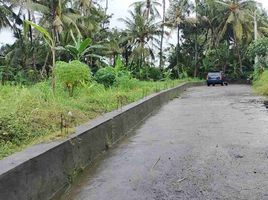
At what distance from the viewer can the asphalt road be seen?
577cm

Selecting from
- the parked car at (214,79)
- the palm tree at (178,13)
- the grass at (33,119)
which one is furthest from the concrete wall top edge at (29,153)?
the palm tree at (178,13)

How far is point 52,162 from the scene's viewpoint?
5707 mm

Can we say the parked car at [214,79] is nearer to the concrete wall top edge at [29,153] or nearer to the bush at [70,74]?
the bush at [70,74]

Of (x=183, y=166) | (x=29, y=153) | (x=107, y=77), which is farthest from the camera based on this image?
(x=107, y=77)

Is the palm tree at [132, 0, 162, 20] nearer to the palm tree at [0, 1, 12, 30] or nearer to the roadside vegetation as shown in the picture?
the roadside vegetation

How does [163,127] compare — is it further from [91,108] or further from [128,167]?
[128,167]

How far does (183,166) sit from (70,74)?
7.14m

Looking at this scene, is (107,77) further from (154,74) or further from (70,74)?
(154,74)

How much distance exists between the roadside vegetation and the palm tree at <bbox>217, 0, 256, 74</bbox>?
0.38 feet

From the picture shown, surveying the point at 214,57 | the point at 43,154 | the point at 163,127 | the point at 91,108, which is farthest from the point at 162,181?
the point at 214,57

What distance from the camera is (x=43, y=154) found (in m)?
5.43

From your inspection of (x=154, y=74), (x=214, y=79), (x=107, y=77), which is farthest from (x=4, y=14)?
(x=214, y=79)

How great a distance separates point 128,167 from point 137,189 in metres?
1.36

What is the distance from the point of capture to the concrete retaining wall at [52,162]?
182 inches
